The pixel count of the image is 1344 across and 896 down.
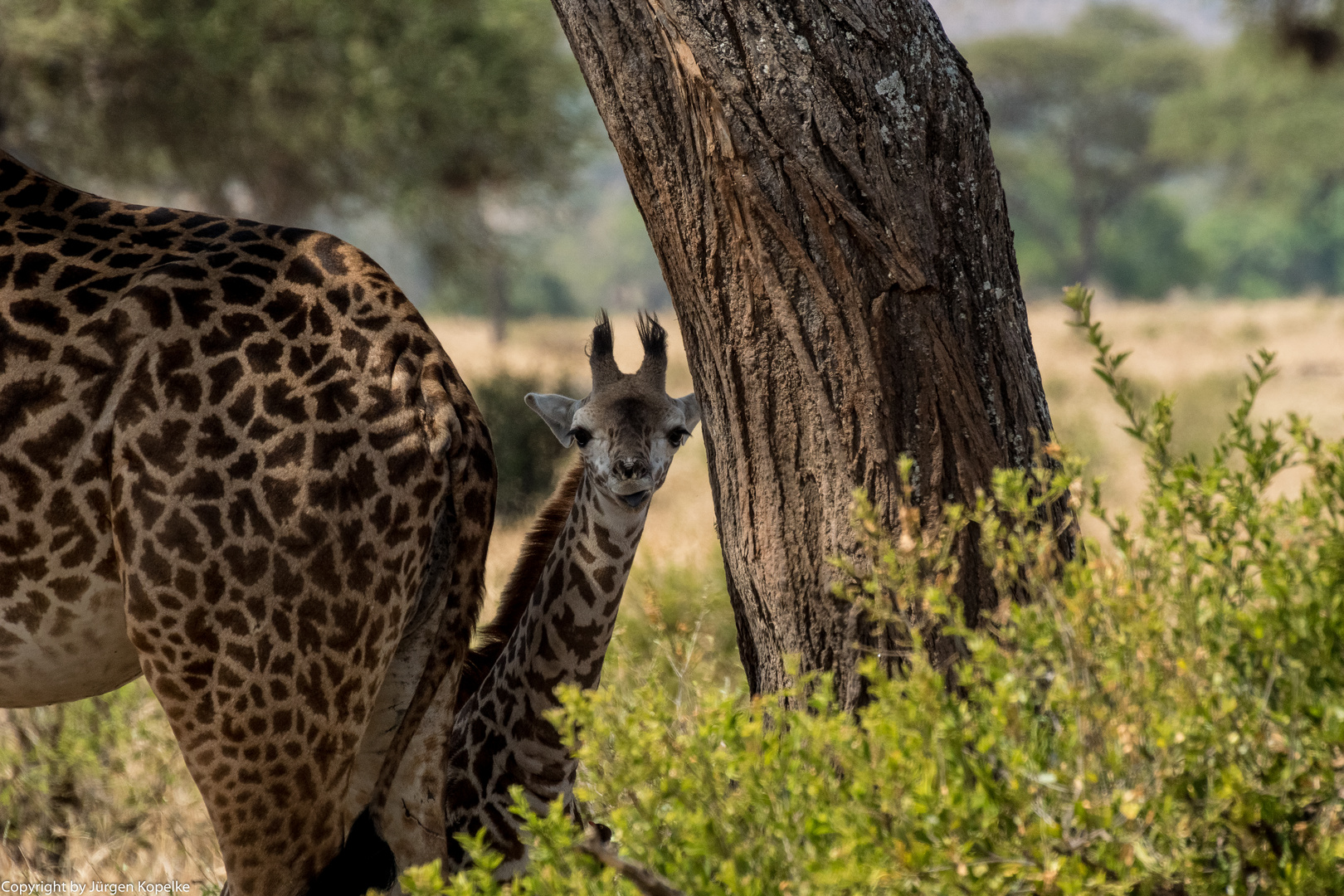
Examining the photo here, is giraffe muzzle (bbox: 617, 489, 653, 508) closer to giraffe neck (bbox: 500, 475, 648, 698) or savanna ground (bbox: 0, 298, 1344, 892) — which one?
giraffe neck (bbox: 500, 475, 648, 698)

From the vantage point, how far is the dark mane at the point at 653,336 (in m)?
3.42

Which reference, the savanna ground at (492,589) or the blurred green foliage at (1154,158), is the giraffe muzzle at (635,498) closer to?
the savanna ground at (492,589)

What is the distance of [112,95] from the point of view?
41.5 ft

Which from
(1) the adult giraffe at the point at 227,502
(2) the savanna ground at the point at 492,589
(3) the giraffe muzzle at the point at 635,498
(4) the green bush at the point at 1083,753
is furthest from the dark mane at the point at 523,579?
(4) the green bush at the point at 1083,753

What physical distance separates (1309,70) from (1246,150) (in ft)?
106

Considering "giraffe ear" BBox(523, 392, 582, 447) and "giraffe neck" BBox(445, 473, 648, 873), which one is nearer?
"giraffe neck" BBox(445, 473, 648, 873)

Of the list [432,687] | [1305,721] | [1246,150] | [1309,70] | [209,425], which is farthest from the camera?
[1246,150]

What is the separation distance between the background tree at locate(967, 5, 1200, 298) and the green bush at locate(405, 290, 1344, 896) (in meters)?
44.9

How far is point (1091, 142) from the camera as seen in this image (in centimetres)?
4834

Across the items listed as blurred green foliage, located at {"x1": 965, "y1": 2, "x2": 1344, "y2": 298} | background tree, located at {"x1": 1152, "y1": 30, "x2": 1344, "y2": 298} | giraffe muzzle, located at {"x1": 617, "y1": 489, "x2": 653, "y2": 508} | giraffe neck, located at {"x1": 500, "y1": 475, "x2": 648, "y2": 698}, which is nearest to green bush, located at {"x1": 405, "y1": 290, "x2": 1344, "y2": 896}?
giraffe muzzle, located at {"x1": 617, "y1": 489, "x2": 653, "y2": 508}

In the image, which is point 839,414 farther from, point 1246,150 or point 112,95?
point 1246,150

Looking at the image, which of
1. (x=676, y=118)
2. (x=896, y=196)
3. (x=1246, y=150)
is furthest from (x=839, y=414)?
(x=1246, y=150)

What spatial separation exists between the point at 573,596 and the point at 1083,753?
1758 mm

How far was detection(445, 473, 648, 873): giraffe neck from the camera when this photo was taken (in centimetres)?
330
